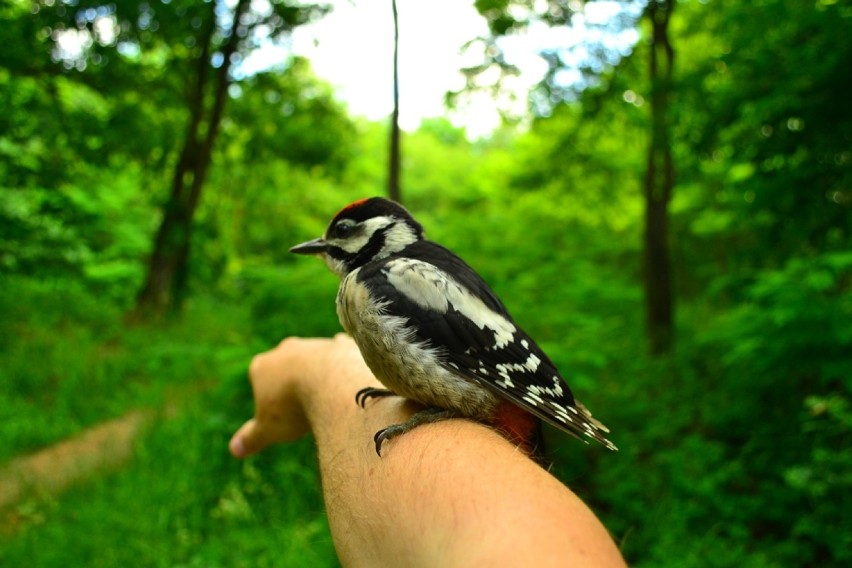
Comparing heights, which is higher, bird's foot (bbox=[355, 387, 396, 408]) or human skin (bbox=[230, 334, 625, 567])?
human skin (bbox=[230, 334, 625, 567])

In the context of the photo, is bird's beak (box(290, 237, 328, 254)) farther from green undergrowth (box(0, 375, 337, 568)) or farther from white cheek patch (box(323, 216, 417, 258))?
green undergrowth (box(0, 375, 337, 568))

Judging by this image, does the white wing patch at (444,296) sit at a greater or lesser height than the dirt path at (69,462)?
greater

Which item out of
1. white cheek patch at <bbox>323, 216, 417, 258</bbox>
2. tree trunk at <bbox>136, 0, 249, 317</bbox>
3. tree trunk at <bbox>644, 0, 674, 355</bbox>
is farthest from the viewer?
tree trunk at <bbox>136, 0, 249, 317</bbox>

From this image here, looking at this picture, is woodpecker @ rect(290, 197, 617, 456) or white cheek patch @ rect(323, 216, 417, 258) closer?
woodpecker @ rect(290, 197, 617, 456)

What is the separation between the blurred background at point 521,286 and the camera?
155 inches

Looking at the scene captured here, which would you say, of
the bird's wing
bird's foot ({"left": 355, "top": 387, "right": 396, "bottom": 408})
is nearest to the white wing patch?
the bird's wing

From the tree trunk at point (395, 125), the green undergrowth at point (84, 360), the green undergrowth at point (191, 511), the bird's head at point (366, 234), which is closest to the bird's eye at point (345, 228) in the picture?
the bird's head at point (366, 234)

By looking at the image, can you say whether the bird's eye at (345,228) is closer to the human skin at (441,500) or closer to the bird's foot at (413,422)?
the human skin at (441,500)

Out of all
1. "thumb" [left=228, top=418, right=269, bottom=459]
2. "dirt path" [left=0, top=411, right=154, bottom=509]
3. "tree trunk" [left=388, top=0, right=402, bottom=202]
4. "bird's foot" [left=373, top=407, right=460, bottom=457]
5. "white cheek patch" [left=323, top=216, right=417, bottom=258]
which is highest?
"tree trunk" [left=388, top=0, right=402, bottom=202]

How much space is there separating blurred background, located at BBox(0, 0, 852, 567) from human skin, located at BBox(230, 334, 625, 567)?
50 centimetres

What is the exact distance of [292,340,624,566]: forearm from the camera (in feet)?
2.57

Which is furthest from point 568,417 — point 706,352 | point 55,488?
point 706,352

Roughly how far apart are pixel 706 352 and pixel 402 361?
5816mm

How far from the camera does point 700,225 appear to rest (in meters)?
9.40
